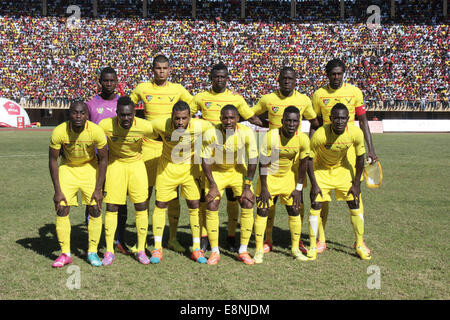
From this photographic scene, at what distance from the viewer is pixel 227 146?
5961 millimetres

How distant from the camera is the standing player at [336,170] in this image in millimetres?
5910

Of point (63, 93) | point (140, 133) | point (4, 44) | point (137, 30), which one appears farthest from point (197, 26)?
point (140, 133)

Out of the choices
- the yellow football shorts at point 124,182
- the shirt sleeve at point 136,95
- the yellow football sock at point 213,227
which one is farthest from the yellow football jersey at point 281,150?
the shirt sleeve at point 136,95

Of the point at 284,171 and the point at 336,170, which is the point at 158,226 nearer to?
the point at 284,171

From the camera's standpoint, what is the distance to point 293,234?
602cm

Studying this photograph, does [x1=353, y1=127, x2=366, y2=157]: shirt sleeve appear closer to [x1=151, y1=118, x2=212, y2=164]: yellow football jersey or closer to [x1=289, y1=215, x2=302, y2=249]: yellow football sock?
[x1=289, y1=215, x2=302, y2=249]: yellow football sock

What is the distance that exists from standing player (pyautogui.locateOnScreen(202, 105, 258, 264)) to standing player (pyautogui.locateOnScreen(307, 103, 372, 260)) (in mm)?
843

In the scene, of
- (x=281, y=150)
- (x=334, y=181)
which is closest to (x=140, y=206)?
(x=281, y=150)

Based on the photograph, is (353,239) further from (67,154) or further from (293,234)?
(67,154)

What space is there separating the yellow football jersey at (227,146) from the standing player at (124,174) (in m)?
0.79

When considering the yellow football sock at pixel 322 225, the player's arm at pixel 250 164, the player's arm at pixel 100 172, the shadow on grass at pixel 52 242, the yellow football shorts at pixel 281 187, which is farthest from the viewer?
the yellow football sock at pixel 322 225

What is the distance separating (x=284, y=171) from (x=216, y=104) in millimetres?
1350

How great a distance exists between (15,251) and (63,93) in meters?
→ 33.7

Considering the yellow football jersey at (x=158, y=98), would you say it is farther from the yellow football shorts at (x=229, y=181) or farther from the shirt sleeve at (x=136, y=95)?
the yellow football shorts at (x=229, y=181)
